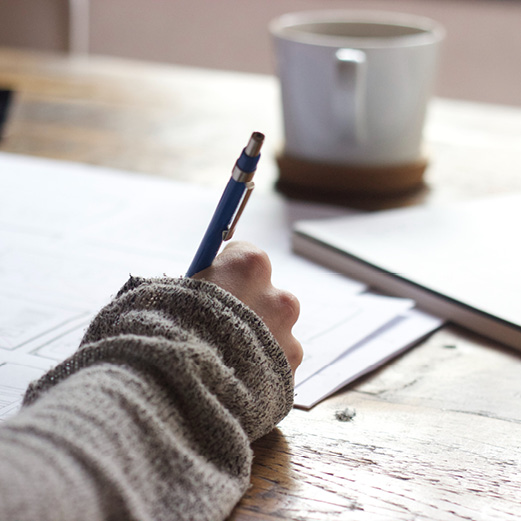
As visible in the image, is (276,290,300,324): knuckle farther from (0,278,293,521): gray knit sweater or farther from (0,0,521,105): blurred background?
(0,0,521,105): blurred background

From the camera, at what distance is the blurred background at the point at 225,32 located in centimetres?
207

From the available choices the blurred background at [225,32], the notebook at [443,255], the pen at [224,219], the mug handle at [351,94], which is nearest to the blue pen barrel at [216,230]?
the pen at [224,219]

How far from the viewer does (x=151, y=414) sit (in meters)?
0.32

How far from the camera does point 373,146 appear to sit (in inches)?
31.1

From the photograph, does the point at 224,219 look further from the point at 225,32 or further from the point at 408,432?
the point at 225,32

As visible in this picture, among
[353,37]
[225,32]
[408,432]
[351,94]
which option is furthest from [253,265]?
[225,32]

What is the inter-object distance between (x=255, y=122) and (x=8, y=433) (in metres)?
0.82

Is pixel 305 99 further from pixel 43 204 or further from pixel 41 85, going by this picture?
pixel 41 85

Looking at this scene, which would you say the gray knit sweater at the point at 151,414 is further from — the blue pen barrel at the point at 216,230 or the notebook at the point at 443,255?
the notebook at the point at 443,255

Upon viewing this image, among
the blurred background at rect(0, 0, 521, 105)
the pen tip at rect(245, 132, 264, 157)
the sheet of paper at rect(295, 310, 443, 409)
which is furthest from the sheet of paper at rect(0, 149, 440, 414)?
the blurred background at rect(0, 0, 521, 105)

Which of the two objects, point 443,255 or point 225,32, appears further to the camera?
point 225,32

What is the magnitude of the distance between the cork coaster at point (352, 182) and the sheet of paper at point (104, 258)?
0.12 feet

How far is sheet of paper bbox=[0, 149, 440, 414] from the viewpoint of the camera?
18.9 inches

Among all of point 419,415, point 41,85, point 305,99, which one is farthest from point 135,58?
point 419,415
